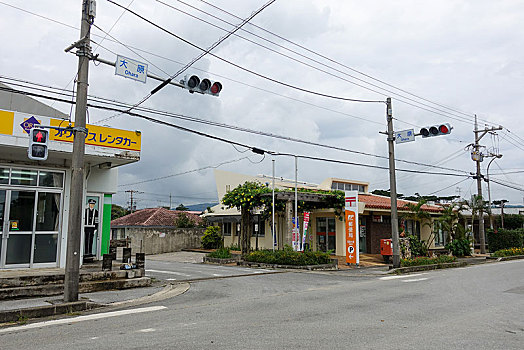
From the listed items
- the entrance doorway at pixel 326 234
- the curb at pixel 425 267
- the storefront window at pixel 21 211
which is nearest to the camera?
the storefront window at pixel 21 211

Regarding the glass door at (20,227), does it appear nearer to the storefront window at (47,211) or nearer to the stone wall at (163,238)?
the storefront window at (47,211)

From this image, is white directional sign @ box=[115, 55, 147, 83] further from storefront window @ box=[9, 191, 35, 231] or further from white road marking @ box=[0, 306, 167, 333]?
white road marking @ box=[0, 306, 167, 333]

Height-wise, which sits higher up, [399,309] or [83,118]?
[83,118]

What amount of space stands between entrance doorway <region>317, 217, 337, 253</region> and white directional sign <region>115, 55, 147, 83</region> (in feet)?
56.6

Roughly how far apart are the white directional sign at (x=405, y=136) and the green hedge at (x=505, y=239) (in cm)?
1808

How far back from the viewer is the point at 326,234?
25.4 meters

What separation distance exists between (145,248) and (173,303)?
977 inches

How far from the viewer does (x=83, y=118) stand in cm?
980

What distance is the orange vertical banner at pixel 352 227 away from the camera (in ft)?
63.6

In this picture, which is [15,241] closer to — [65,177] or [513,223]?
[65,177]

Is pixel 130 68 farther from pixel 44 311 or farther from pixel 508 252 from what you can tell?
pixel 508 252

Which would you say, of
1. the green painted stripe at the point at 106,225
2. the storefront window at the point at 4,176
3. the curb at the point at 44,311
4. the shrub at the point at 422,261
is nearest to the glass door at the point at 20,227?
the storefront window at the point at 4,176

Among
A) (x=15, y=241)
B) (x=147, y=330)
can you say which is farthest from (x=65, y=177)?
(x=147, y=330)

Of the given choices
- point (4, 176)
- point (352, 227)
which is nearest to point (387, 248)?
point (352, 227)
